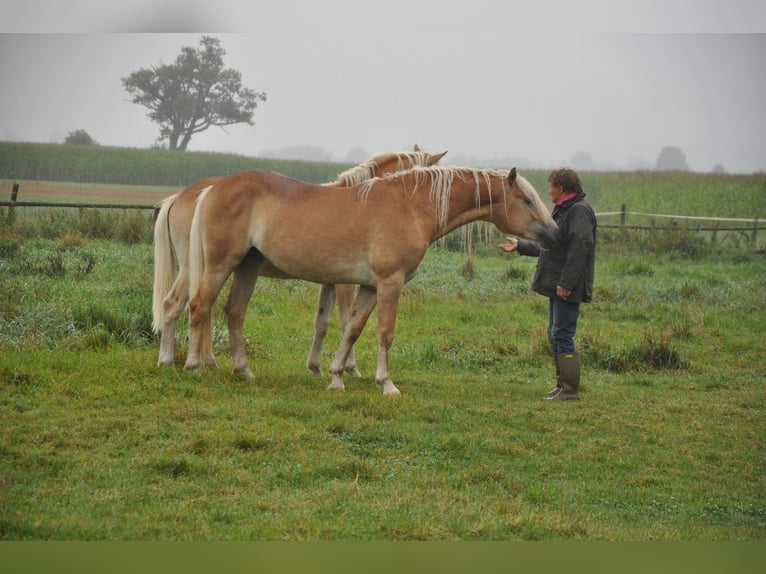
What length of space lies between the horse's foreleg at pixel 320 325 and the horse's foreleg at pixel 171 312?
4.25 feet

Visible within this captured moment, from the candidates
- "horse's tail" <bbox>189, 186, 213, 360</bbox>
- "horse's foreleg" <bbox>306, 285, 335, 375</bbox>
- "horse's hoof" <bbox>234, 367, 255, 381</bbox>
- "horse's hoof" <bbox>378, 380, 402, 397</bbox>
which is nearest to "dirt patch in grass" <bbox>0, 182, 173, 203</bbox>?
"horse's tail" <bbox>189, 186, 213, 360</bbox>

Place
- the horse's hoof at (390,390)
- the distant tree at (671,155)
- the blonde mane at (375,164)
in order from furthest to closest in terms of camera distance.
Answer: the distant tree at (671,155) < the blonde mane at (375,164) < the horse's hoof at (390,390)

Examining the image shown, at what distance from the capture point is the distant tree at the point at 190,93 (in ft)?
145

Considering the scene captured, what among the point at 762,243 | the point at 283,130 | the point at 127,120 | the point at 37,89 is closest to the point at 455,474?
the point at 762,243

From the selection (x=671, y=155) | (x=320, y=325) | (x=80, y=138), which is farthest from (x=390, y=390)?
(x=671, y=155)

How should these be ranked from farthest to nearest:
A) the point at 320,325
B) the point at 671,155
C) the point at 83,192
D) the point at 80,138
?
1. the point at 671,155
2. the point at 80,138
3. the point at 83,192
4. the point at 320,325

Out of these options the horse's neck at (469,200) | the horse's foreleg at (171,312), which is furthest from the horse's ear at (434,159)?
the horse's foreleg at (171,312)

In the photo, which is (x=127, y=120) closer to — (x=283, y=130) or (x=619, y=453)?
(x=283, y=130)

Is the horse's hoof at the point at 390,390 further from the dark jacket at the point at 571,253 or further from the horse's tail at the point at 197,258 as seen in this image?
the horse's tail at the point at 197,258

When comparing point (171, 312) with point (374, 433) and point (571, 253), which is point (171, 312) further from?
point (571, 253)

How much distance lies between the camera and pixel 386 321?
7297 mm

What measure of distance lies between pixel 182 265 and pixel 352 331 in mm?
1818

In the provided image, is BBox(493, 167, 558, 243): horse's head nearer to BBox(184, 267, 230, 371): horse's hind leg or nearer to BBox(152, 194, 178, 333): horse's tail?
BBox(184, 267, 230, 371): horse's hind leg

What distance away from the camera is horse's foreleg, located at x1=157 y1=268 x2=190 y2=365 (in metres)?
7.63
